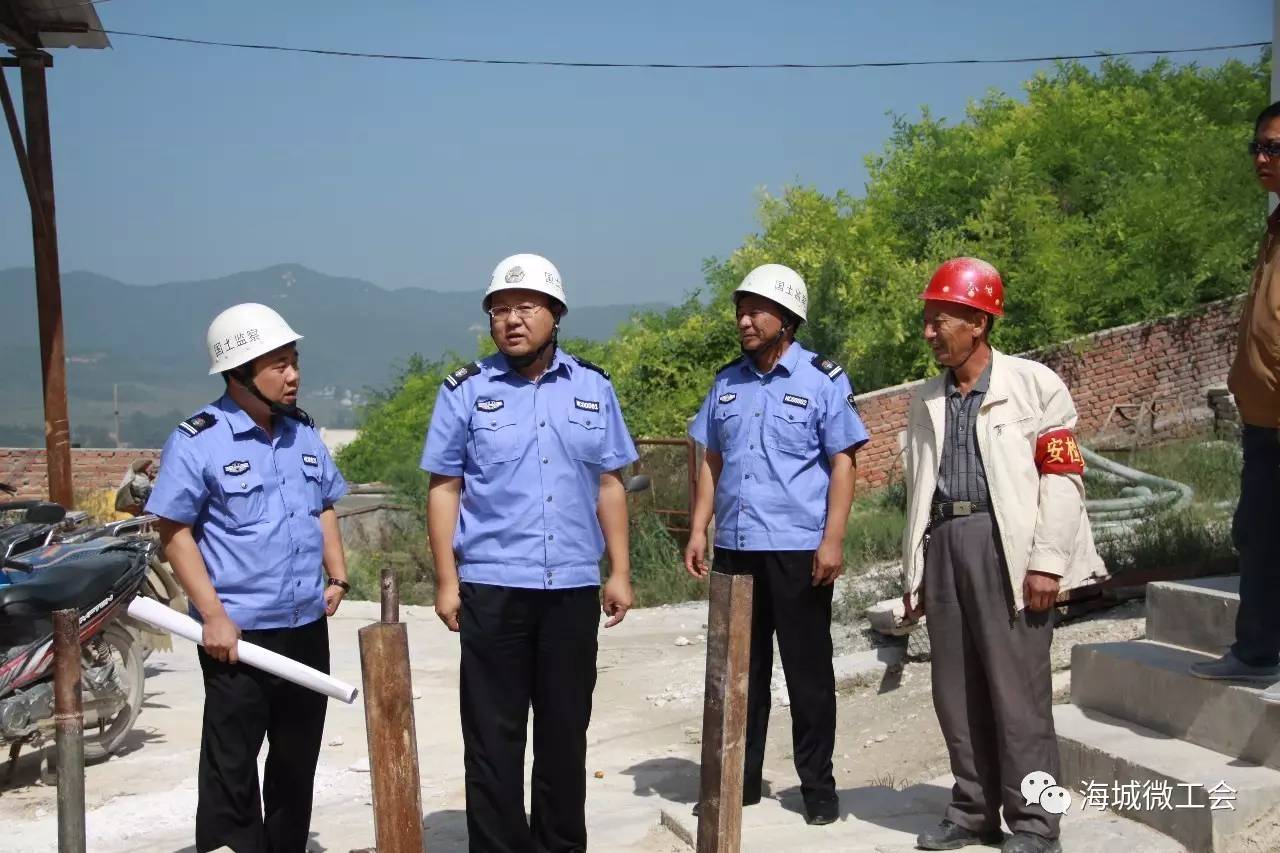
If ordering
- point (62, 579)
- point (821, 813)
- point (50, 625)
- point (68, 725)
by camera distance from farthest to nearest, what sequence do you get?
point (50, 625), point (62, 579), point (821, 813), point (68, 725)

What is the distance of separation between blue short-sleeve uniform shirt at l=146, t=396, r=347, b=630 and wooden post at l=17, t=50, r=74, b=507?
22.6 ft

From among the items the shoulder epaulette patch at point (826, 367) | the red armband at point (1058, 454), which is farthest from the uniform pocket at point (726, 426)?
the red armband at point (1058, 454)

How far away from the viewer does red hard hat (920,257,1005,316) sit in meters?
4.45

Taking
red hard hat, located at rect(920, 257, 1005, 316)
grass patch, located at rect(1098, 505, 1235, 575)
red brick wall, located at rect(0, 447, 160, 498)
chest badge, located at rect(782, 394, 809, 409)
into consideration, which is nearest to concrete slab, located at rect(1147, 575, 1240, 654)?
red hard hat, located at rect(920, 257, 1005, 316)

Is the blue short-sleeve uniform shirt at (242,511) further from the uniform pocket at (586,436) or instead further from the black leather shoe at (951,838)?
the black leather shoe at (951,838)

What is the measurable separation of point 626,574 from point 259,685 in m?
1.25

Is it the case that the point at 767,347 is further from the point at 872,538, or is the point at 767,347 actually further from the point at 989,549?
the point at 872,538

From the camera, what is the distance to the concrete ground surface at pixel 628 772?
5.07 m

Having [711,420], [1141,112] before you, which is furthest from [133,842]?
[1141,112]

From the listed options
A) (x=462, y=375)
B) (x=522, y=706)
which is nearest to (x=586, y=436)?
(x=462, y=375)

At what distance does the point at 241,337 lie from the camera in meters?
4.39

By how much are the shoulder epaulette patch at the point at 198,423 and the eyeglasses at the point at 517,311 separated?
3.18 ft

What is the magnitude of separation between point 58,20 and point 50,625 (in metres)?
6.15

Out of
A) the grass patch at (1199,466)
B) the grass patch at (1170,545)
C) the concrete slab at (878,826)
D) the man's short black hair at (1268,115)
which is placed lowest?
the concrete slab at (878,826)
